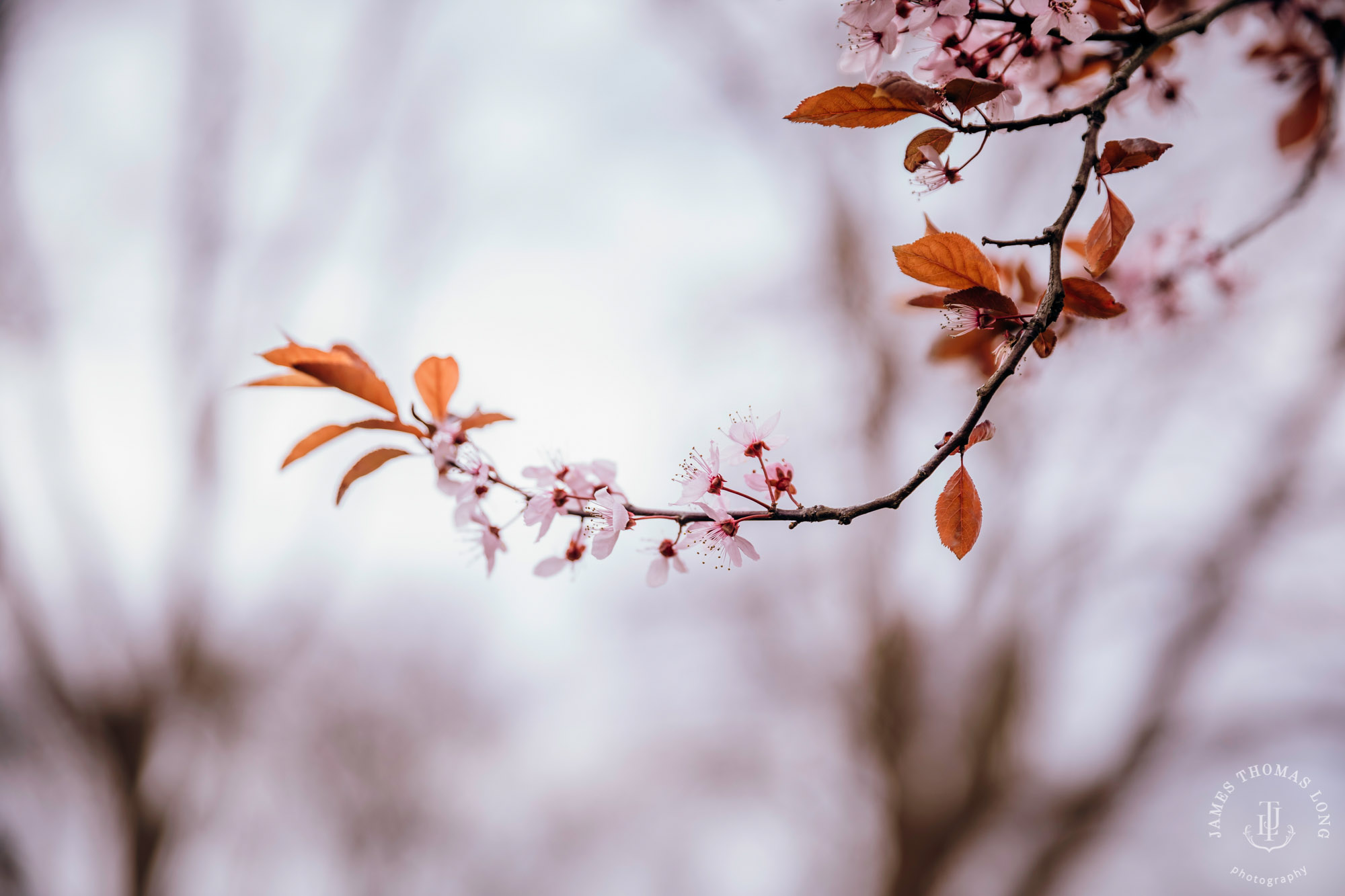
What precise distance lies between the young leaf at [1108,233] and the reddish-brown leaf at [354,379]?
564 mm

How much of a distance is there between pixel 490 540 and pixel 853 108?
47 cm

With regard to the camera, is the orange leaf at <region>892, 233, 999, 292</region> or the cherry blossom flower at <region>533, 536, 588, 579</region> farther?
the cherry blossom flower at <region>533, 536, 588, 579</region>

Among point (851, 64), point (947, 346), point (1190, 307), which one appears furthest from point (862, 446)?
point (851, 64)

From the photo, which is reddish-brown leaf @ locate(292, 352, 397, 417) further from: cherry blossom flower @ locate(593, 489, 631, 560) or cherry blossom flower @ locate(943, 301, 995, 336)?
cherry blossom flower @ locate(943, 301, 995, 336)

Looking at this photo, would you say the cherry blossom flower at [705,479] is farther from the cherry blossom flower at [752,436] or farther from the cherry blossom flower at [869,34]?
the cherry blossom flower at [869,34]

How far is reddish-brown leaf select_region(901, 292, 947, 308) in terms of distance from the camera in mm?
552

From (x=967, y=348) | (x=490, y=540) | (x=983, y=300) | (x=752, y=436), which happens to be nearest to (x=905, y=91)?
(x=983, y=300)

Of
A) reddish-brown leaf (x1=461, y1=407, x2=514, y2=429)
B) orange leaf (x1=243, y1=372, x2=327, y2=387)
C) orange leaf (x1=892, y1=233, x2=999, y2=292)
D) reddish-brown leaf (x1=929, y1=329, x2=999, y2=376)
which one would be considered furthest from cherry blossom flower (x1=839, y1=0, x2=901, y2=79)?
orange leaf (x1=243, y1=372, x2=327, y2=387)

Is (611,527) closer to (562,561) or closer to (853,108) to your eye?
(562,561)

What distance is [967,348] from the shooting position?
2.45ft

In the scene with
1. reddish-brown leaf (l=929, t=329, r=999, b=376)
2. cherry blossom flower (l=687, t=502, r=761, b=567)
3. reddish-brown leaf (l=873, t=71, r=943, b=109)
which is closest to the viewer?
reddish-brown leaf (l=873, t=71, r=943, b=109)

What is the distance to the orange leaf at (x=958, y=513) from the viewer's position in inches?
18.9

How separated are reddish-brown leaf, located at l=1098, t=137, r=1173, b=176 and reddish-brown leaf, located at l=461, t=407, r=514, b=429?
0.49m

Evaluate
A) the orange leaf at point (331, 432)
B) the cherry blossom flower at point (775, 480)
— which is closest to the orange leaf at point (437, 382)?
the orange leaf at point (331, 432)
